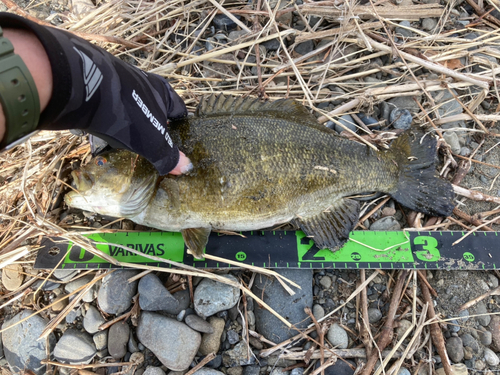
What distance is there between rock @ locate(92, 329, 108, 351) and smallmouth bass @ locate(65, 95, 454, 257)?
1.15 metres

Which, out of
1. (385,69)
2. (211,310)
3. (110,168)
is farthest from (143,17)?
(211,310)

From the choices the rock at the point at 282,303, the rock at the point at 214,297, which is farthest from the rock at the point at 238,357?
the rock at the point at 214,297

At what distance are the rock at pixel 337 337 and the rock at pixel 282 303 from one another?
0.25m

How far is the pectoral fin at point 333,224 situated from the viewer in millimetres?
3059

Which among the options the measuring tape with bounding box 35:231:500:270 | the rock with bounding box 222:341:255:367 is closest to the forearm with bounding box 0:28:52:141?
the measuring tape with bounding box 35:231:500:270

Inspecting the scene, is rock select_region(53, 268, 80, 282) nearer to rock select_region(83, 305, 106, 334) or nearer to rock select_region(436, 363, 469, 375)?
rock select_region(83, 305, 106, 334)

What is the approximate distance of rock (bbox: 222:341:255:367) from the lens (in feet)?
9.29

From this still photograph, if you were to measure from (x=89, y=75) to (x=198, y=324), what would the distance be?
2.29 m

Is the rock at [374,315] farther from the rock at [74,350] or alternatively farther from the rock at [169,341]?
the rock at [74,350]

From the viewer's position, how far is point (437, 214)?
3.15 metres

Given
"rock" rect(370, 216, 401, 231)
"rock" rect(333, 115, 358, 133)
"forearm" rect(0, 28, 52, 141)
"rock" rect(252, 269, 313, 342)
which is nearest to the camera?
"forearm" rect(0, 28, 52, 141)

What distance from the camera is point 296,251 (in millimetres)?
3119

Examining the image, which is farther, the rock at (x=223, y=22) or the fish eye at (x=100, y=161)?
the rock at (x=223, y=22)

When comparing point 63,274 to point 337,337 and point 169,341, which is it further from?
point 337,337
